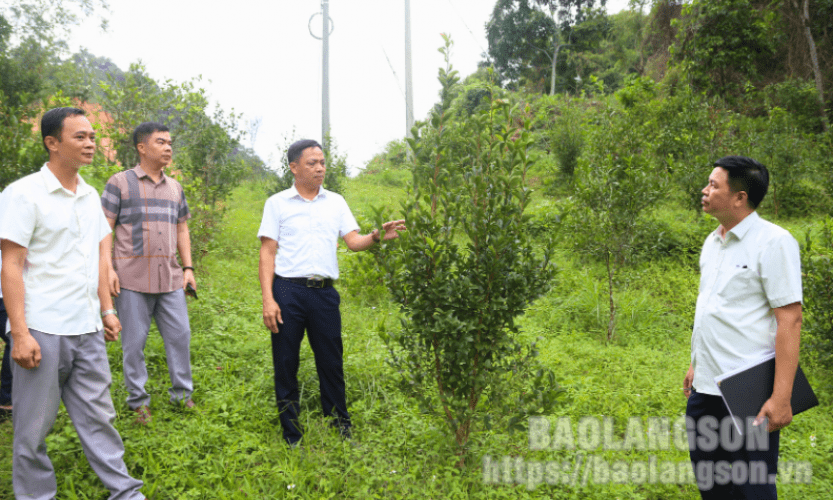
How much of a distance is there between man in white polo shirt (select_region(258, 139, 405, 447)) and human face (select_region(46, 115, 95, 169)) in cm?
102

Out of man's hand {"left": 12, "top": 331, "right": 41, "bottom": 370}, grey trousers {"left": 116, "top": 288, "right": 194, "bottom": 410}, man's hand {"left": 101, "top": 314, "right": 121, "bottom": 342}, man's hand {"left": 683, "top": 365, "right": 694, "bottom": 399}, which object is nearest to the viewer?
man's hand {"left": 12, "top": 331, "right": 41, "bottom": 370}

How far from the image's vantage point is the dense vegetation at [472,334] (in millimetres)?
2773

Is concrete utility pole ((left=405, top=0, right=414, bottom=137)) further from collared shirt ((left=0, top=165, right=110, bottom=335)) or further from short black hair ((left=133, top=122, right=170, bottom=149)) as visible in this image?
collared shirt ((left=0, top=165, right=110, bottom=335))

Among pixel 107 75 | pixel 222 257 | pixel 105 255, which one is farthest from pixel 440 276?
pixel 222 257

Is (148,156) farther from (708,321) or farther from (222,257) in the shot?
(222,257)

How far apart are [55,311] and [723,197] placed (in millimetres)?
2990

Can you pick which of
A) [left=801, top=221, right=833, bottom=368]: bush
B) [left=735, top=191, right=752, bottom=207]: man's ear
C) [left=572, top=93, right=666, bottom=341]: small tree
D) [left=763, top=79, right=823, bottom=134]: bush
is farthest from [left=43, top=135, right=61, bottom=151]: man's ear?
[left=763, top=79, right=823, bottom=134]: bush

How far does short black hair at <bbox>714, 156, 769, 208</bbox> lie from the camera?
6.86 feet

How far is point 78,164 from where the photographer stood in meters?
2.47

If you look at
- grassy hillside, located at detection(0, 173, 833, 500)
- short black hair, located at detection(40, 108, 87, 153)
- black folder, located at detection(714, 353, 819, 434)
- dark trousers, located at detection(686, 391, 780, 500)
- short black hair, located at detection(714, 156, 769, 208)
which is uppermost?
short black hair, located at detection(40, 108, 87, 153)

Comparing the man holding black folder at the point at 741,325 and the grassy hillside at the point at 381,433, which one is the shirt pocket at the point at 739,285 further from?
the grassy hillside at the point at 381,433

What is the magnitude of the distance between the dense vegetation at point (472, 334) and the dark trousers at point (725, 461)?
689 mm

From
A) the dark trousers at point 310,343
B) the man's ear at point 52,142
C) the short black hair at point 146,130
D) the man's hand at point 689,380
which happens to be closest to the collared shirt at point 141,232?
the short black hair at point 146,130

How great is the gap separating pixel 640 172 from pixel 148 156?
470 cm
